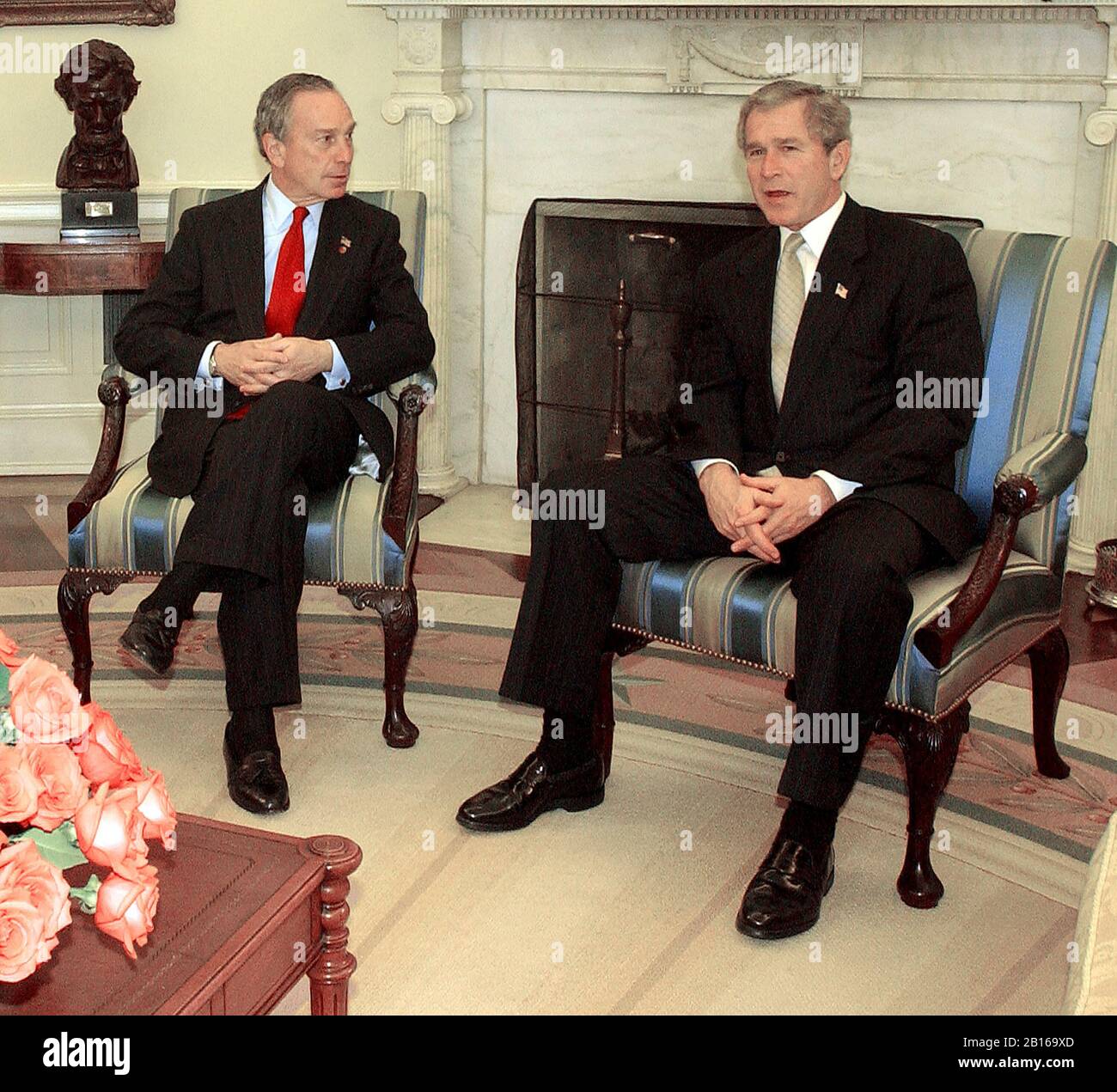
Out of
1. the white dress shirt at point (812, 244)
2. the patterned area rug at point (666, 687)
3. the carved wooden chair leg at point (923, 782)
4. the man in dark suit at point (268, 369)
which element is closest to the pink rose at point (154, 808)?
the man in dark suit at point (268, 369)

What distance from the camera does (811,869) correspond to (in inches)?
103

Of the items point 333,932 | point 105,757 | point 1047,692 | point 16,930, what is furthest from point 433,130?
point 16,930

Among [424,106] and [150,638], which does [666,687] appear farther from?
[424,106]

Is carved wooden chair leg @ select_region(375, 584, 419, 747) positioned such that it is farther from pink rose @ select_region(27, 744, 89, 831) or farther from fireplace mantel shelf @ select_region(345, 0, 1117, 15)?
fireplace mantel shelf @ select_region(345, 0, 1117, 15)

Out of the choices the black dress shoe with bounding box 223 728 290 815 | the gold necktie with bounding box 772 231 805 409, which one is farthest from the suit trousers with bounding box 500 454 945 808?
the black dress shoe with bounding box 223 728 290 815

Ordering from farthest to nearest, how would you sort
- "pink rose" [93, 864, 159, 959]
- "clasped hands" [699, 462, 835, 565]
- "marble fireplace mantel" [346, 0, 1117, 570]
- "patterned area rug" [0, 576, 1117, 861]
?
1. "marble fireplace mantel" [346, 0, 1117, 570]
2. "patterned area rug" [0, 576, 1117, 861]
3. "clasped hands" [699, 462, 835, 565]
4. "pink rose" [93, 864, 159, 959]

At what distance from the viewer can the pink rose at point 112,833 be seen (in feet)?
5.32

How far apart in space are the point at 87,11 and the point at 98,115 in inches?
16.7

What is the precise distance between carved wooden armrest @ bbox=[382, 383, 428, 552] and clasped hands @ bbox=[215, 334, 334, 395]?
0.18 m

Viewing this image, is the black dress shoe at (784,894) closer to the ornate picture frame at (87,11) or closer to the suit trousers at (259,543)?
the suit trousers at (259,543)

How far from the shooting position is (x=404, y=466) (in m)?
3.25

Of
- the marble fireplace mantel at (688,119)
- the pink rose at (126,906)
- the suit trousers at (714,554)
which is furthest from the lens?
the marble fireplace mantel at (688,119)

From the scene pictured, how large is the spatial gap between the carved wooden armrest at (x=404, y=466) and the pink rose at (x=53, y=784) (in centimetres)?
155

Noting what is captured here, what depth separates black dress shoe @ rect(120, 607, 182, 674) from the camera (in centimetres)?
307
